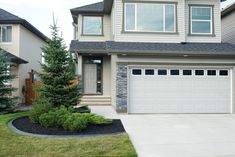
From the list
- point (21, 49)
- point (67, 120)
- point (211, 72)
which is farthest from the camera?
point (21, 49)

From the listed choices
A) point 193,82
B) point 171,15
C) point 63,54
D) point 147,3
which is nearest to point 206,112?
point 193,82

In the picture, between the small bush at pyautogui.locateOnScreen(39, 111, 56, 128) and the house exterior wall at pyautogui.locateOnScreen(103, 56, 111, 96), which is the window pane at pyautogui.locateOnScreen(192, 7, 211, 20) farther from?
the small bush at pyautogui.locateOnScreen(39, 111, 56, 128)

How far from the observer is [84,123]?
27.9 feet

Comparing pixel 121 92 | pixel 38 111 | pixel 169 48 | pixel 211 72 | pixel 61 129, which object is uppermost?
pixel 169 48

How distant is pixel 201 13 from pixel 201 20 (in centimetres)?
43

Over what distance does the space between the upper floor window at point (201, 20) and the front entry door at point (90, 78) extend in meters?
6.96

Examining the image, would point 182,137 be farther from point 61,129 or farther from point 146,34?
point 146,34

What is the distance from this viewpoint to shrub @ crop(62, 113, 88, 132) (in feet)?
26.9

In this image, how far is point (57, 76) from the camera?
1145cm

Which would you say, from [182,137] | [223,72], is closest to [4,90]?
[182,137]

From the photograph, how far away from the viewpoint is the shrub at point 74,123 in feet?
26.9

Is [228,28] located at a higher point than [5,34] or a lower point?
higher

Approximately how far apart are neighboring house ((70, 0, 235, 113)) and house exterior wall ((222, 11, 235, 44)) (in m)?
3.50

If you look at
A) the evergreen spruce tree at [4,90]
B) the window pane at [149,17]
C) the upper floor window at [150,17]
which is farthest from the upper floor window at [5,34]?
the window pane at [149,17]
